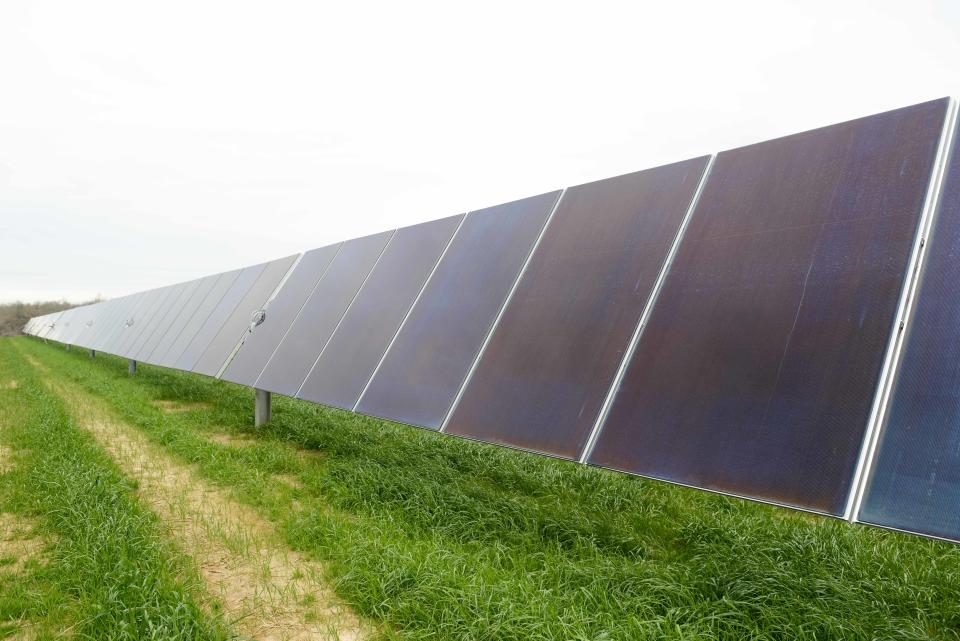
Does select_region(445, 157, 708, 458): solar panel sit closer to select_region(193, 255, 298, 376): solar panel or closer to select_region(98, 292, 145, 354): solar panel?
select_region(193, 255, 298, 376): solar panel

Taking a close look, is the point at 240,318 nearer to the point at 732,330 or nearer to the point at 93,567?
the point at 93,567

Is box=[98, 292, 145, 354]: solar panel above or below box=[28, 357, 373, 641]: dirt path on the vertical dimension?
above

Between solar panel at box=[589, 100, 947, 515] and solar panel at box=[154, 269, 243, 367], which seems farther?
solar panel at box=[154, 269, 243, 367]

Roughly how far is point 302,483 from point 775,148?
517 centimetres

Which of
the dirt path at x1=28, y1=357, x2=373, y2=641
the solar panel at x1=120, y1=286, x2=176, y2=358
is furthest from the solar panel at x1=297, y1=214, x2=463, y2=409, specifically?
the solar panel at x1=120, y1=286, x2=176, y2=358

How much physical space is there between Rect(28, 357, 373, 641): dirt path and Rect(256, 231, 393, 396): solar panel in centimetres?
151

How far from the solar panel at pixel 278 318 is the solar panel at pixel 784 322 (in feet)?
19.9

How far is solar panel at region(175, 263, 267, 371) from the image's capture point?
1098cm

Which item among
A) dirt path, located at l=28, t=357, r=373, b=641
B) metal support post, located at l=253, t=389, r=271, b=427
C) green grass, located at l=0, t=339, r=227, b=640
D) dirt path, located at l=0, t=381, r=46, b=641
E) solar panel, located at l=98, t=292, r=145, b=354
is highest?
solar panel, located at l=98, t=292, r=145, b=354

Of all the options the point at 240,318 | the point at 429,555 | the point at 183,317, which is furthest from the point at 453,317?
the point at 183,317

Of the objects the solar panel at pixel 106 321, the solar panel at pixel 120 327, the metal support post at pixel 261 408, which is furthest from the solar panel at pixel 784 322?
the solar panel at pixel 106 321

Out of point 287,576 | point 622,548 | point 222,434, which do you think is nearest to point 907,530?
point 622,548

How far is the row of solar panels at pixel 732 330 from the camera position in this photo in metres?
2.45

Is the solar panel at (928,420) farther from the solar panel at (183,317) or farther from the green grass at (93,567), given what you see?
the solar panel at (183,317)
